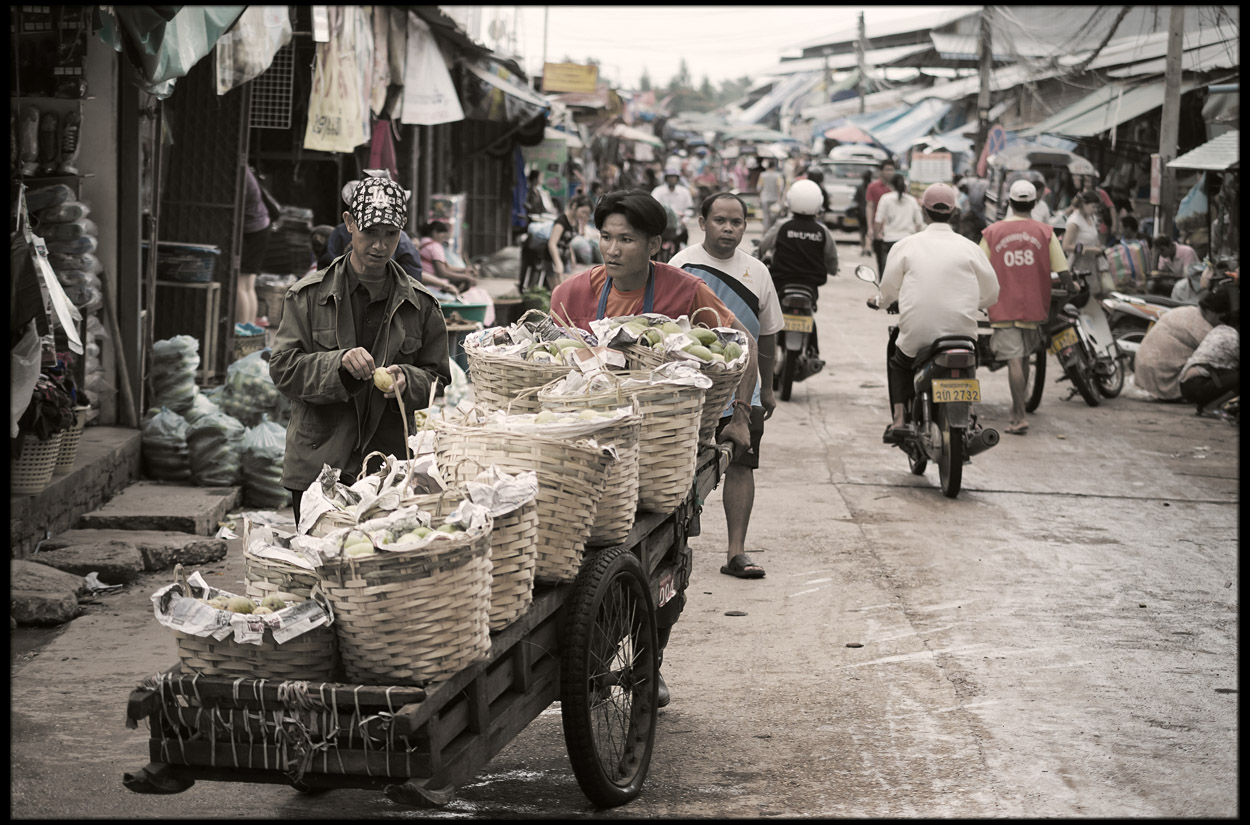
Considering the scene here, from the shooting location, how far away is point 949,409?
8.37 meters

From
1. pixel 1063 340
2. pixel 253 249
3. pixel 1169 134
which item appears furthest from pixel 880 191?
pixel 253 249

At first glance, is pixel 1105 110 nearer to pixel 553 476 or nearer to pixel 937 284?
pixel 937 284

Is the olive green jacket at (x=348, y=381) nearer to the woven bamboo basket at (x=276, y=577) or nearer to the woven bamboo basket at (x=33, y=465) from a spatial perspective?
the woven bamboo basket at (x=276, y=577)

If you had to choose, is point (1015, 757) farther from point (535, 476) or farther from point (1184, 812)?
point (535, 476)

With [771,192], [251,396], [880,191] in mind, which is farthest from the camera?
[771,192]

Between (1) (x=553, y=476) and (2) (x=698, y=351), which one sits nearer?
(1) (x=553, y=476)

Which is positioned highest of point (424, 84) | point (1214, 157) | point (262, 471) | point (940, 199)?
point (424, 84)

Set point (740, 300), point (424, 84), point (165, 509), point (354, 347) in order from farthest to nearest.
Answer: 1. point (424, 84)
2. point (165, 509)
3. point (740, 300)
4. point (354, 347)

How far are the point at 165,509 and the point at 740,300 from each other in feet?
11.4

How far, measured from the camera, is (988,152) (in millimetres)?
23188

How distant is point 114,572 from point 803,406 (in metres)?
6.87

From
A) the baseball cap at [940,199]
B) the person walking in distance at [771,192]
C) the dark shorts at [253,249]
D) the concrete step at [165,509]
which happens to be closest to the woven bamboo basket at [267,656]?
the concrete step at [165,509]

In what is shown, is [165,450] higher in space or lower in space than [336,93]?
lower

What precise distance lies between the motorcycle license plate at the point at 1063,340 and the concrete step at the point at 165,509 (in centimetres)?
725
